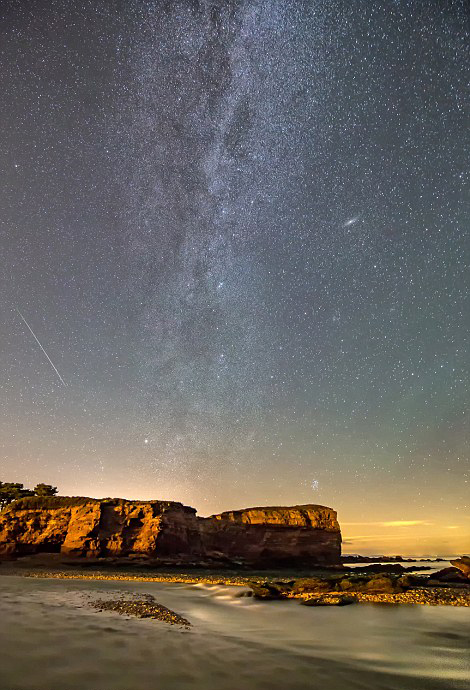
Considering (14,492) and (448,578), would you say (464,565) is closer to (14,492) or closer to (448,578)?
(448,578)

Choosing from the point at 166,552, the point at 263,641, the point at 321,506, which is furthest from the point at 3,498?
the point at 263,641

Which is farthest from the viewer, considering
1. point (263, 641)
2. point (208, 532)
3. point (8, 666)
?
point (208, 532)

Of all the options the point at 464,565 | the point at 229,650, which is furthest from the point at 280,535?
the point at 229,650

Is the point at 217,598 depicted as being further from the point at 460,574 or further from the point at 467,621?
the point at 460,574

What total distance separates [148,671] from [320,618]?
8.69m

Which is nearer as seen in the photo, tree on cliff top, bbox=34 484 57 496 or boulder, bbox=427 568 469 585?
boulder, bbox=427 568 469 585

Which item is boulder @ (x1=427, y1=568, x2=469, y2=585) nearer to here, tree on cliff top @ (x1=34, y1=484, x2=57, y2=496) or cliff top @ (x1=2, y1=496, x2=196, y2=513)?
cliff top @ (x1=2, y1=496, x2=196, y2=513)

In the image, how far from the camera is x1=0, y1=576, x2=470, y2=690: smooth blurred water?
5.71 m

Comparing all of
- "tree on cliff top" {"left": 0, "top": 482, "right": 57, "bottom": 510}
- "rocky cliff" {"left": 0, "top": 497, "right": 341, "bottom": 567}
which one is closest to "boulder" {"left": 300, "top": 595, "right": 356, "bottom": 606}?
"rocky cliff" {"left": 0, "top": 497, "right": 341, "bottom": 567}

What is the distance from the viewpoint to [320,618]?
42.1 ft

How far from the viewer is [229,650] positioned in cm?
784

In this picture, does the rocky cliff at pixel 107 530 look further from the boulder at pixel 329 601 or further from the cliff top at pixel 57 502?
the boulder at pixel 329 601

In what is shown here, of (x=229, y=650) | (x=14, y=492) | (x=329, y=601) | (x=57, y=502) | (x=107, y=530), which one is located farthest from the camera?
(x=14, y=492)

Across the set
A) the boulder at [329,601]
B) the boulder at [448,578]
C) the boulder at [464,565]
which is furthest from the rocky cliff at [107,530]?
the boulder at [329,601]
